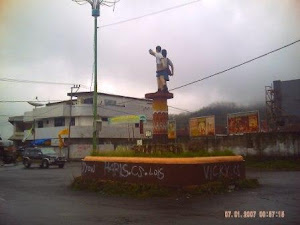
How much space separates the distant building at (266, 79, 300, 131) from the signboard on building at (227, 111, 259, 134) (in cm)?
427

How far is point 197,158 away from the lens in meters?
13.0

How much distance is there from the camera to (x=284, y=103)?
127 ft

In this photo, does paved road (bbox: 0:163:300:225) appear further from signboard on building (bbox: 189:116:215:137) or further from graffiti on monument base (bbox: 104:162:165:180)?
signboard on building (bbox: 189:116:215:137)

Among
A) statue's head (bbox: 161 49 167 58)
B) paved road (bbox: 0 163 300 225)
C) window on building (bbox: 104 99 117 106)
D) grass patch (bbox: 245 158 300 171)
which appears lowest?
paved road (bbox: 0 163 300 225)

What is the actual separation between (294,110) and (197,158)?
28.5 metres

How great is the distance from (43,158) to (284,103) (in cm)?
2485

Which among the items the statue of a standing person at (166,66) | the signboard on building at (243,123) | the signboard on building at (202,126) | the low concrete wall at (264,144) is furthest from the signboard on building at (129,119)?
the statue of a standing person at (166,66)

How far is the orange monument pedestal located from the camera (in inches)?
667

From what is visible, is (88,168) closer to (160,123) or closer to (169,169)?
(160,123)

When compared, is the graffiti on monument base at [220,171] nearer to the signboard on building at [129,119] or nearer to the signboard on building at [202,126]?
the signboard on building at [202,126]

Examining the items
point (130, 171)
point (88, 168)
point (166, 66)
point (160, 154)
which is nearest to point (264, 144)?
point (166, 66)

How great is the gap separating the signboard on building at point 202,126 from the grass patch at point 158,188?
2502 cm

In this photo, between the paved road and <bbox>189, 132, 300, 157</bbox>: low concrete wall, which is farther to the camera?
<bbox>189, 132, 300, 157</bbox>: low concrete wall

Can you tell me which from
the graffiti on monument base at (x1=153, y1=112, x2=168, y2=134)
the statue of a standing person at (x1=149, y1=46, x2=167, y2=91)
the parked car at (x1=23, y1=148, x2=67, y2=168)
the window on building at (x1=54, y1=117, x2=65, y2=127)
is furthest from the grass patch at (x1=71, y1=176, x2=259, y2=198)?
the window on building at (x1=54, y1=117, x2=65, y2=127)
